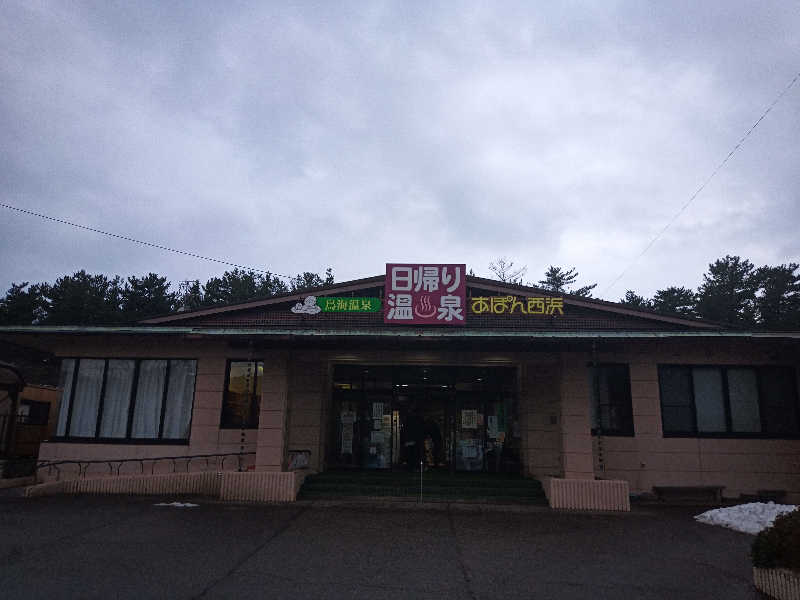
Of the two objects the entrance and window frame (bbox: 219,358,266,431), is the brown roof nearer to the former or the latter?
window frame (bbox: 219,358,266,431)

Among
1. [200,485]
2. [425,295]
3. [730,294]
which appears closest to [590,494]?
[425,295]

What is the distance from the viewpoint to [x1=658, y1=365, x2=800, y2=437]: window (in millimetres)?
13820

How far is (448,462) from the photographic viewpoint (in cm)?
1575

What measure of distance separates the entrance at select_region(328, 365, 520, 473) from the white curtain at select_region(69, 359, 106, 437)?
675cm

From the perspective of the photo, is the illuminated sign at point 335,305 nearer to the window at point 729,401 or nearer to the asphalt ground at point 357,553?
the asphalt ground at point 357,553

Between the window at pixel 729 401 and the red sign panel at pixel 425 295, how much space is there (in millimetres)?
5954

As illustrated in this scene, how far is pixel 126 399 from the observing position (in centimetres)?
1483

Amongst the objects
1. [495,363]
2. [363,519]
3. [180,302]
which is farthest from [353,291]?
[180,302]

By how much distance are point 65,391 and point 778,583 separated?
1662 centimetres

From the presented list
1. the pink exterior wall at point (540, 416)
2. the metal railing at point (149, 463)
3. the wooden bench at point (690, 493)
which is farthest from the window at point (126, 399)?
the wooden bench at point (690, 493)

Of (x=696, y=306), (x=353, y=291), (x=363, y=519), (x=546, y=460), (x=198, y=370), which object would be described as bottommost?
(x=363, y=519)

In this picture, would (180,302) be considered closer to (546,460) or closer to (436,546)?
Result: (546,460)

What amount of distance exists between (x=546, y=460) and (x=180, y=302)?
49660 mm

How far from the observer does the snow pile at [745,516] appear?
1017 cm
